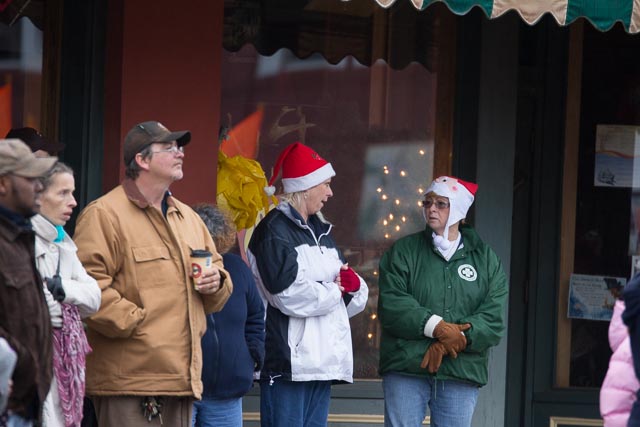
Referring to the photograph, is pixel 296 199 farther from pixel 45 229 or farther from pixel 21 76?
pixel 45 229

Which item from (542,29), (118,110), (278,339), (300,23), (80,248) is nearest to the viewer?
(80,248)

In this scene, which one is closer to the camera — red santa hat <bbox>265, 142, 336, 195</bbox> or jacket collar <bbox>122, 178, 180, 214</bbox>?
jacket collar <bbox>122, 178, 180, 214</bbox>

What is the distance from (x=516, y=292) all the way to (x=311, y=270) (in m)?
2.39

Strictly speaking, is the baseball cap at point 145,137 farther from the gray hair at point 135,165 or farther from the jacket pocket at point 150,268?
the jacket pocket at point 150,268

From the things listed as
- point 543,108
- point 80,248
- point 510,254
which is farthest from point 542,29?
point 80,248

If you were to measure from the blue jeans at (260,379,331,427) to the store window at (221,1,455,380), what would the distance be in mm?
1384

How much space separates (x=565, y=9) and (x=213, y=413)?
265cm

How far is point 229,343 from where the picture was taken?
20.0 ft

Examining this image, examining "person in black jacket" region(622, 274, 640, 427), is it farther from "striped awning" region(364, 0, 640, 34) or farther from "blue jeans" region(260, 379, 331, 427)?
"blue jeans" region(260, 379, 331, 427)

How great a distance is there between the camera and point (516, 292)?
8531mm

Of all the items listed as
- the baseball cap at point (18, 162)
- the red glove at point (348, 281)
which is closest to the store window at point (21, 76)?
the red glove at point (348, 281)

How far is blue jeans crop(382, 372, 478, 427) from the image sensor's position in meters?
6.97

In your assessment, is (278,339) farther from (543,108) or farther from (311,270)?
(543,108)

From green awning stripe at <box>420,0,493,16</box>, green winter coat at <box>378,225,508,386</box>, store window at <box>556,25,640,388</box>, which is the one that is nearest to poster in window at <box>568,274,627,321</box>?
store window at <box>556,25,640,388</box>
